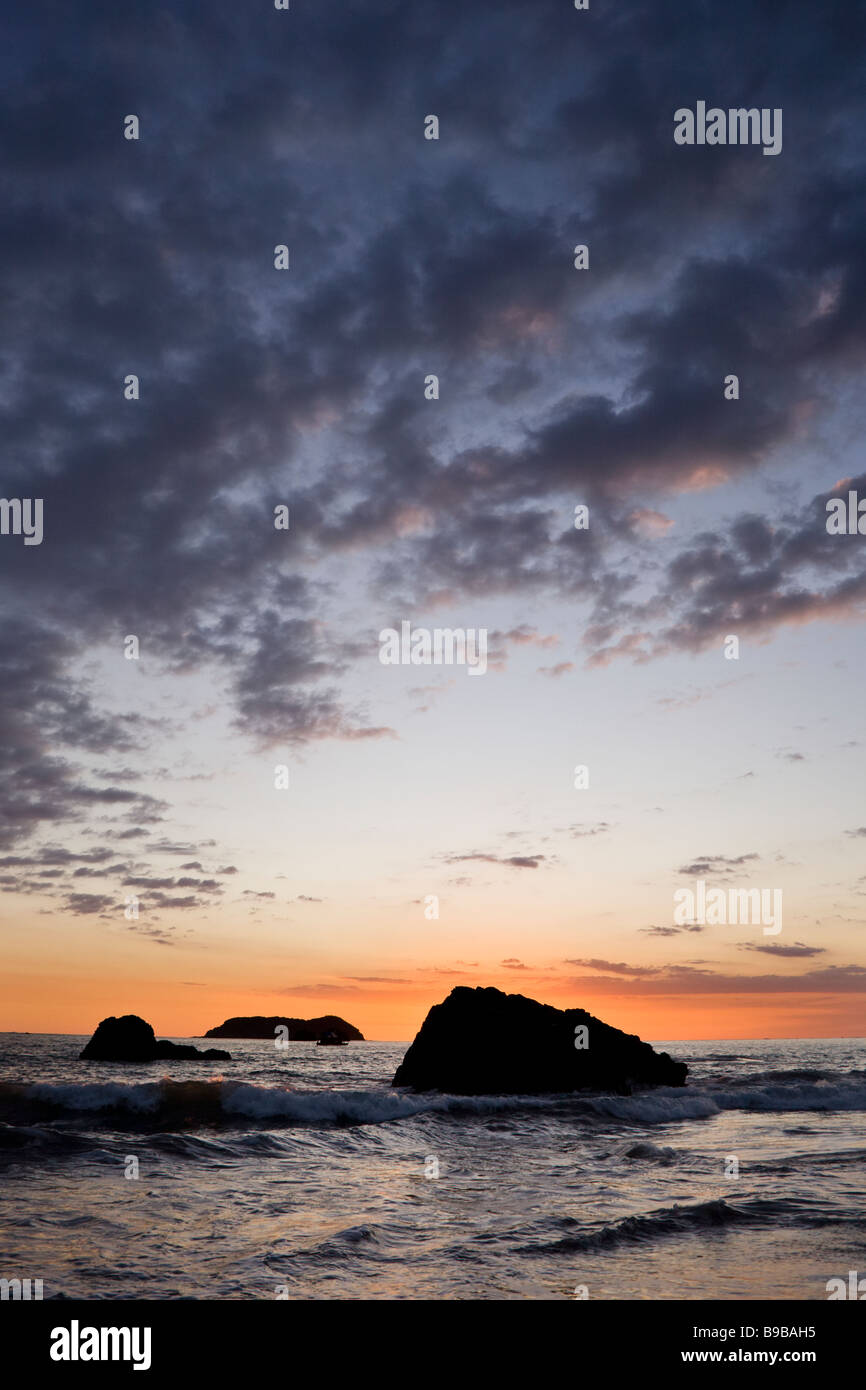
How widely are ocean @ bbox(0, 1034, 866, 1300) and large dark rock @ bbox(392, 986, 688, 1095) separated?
11.8m

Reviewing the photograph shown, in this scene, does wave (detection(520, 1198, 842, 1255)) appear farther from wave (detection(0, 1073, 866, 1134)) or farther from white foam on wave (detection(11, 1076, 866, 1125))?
white foam on wave (detection(11, 1076, 866, 1125))

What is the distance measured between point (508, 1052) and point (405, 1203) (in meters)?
31.9

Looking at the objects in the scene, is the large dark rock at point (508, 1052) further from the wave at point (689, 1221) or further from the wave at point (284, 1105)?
the wave at point (689, 1221)

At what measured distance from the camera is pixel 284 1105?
34.8 meters

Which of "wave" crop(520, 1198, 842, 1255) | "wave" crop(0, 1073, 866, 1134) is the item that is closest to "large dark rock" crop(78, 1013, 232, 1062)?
"wave" crop(0, 1073, 866, 1134)

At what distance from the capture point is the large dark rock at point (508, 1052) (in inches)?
1836

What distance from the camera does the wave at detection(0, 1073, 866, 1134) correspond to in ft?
108

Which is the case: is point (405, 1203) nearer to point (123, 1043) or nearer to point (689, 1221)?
point (689, 1221)

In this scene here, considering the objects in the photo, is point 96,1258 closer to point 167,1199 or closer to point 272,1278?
point 272,1278
